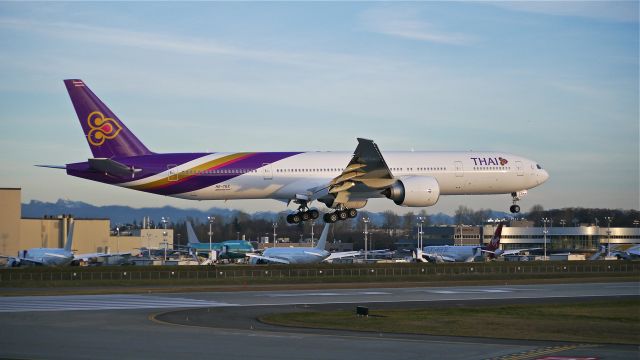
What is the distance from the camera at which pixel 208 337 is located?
91.0 ft

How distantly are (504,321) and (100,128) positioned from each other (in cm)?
3063

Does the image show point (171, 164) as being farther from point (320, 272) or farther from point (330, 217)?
point (320, 272)

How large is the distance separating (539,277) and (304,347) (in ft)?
161

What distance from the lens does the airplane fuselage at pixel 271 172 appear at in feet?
174

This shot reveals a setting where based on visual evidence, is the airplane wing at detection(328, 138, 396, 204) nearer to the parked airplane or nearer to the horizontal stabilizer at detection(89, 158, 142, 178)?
the horizontal stabilizer at detection(89, 158, 142, 178)

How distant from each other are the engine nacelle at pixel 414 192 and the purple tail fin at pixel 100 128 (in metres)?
15.4

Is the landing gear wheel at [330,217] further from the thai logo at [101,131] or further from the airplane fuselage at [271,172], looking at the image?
the thai logo at [101,131]

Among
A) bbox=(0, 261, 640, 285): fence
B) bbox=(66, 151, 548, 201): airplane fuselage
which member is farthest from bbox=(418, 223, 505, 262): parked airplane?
bbox=(66, 151, 548, 201): airplane fuselage

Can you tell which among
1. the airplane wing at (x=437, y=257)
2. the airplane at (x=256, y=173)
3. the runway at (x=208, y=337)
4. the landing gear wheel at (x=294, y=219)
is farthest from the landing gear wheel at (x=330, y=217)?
the airplane wing at (x=437, y=257)

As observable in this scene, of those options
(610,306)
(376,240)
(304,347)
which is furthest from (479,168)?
(376,240)

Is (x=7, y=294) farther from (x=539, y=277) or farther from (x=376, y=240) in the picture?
(x=376, y=240)

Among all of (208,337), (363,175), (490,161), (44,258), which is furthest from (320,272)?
(208,337)

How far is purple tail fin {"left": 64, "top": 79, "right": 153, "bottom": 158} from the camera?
179ft

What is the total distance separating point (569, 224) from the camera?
187500 mm
